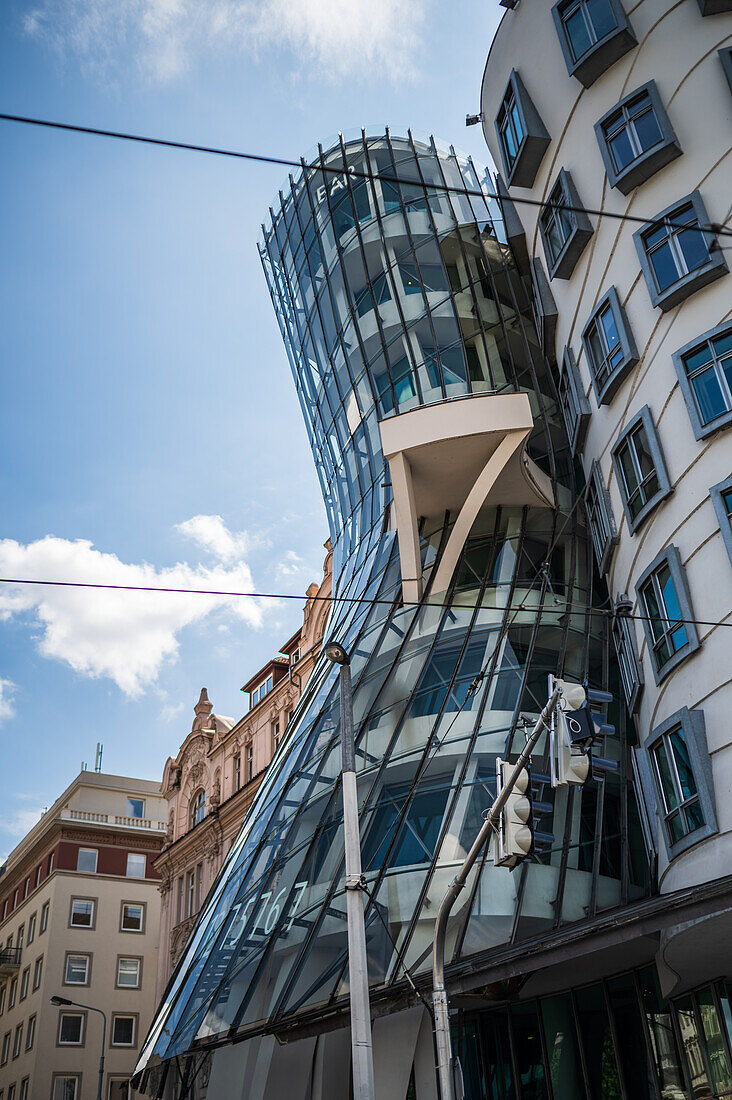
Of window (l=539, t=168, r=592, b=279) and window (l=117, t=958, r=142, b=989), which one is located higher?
window (l=539, t=168, r=592, b=279)

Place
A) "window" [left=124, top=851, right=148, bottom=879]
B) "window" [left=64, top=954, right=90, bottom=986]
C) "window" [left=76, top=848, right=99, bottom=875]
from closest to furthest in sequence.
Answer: "window" [left=64, top=954, right=90, bottom=986], "window" [left=76, top=848, right=99, bottom=875], "window" [left=124, top=851, right=148, bottom=879]

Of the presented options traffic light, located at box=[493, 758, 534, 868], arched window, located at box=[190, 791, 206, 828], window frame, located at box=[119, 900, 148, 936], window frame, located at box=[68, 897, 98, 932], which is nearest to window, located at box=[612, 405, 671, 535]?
traffic light, located at box=[493, 758, 534, 868]

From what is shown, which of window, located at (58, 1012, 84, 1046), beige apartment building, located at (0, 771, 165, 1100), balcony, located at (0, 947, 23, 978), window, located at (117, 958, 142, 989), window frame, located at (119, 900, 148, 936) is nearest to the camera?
beige apartment building, located at (0, 771, 165, 1100)

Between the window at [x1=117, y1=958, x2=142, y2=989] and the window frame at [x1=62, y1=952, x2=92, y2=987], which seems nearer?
the window frame at [x1=62, y1=952, x2=92, y2=987]

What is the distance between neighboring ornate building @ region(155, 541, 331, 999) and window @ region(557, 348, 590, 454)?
63.5 feet

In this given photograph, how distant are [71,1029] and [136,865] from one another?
32.7ft

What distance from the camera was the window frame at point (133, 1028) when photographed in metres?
54.4

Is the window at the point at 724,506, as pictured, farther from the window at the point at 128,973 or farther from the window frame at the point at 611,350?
the window at the point at 128,973

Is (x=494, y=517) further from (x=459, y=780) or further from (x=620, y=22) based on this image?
(x=620, y=22)

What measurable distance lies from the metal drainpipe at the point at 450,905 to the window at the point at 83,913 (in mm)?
50812

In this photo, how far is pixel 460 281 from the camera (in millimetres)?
29922

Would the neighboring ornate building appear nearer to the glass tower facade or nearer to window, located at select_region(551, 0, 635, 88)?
the glass tower facade

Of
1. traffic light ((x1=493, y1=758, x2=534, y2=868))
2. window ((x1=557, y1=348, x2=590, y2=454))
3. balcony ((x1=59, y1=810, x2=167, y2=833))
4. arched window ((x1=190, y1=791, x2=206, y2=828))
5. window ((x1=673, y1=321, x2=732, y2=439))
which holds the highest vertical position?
balcony ((x1=59, y1=810, x2=167, y2=833))

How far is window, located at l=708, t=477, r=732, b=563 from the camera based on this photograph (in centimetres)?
1655
